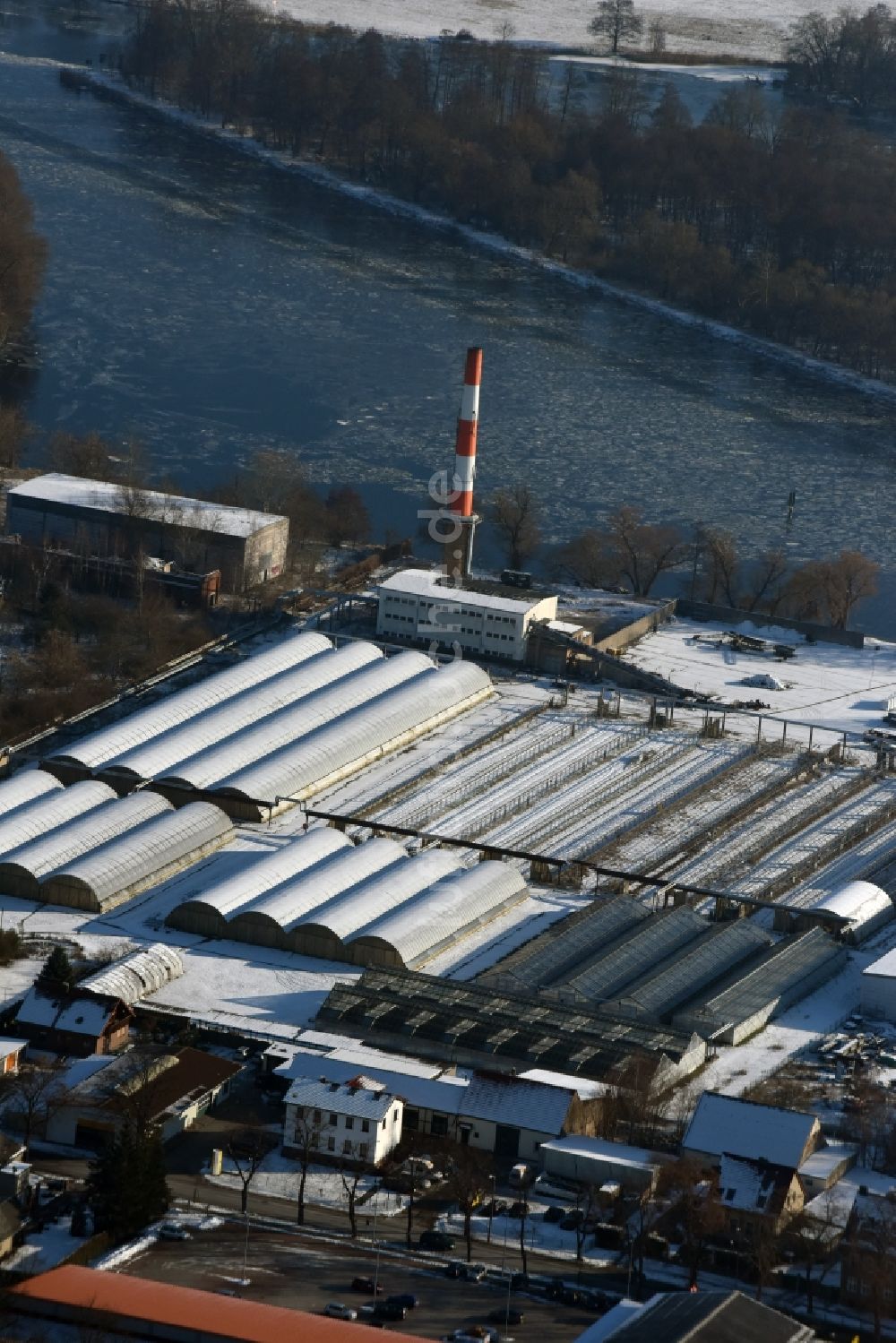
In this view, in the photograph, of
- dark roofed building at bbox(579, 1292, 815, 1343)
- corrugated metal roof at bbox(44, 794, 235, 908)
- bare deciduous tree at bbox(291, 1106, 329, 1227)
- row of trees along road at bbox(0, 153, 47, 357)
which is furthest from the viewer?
row of trees along road at bbox(0, 153, 47, 357)

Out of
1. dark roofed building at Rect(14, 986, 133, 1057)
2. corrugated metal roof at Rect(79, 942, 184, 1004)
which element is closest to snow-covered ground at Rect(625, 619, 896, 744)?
corrugated metal roof at Rect(79, 942, 184, 1004)

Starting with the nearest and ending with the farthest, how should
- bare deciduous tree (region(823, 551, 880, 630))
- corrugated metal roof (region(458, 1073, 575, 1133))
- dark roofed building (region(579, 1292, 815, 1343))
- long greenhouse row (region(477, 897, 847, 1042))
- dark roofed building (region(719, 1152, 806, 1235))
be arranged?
dark roofed building (region(579, 1292, 815, 1343)) → dark roofed building (region(719, 1152, 806, 1235)) → corrugated metal roof (region(458, 1073, 575, 1133)) → long greenhouse row (region(477, 897, 847, 1042)) → bare deciduous tree (region(823, 551, 880, 630))

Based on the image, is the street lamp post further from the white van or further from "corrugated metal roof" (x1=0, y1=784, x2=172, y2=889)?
"corrugated metal roof" (x1=0, y1=784, x2=172, y2=889)

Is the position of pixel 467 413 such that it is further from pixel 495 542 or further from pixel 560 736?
pixel 560 736

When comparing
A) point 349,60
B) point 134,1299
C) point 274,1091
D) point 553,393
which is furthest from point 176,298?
point 134,1299

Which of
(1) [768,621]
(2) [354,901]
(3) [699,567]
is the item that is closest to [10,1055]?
(2) [354,901]

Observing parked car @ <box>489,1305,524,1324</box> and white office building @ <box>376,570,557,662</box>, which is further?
white office building @ <box>376,570,557,662</box>

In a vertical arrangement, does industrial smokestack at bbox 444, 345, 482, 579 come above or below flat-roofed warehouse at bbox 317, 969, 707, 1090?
above

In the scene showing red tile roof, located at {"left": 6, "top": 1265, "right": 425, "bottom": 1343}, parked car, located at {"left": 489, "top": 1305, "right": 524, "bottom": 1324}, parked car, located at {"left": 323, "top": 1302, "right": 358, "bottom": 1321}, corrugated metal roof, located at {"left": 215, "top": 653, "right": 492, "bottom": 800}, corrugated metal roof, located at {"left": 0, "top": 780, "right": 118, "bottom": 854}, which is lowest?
parked car, located at {"left": 489, "top": 1305, "right": 524, "bottom": 1324}
